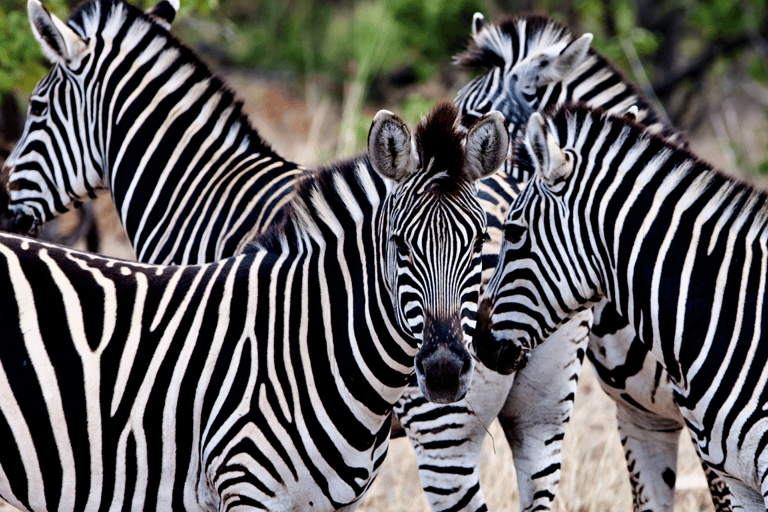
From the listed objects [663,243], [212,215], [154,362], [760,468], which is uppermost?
[212,215]

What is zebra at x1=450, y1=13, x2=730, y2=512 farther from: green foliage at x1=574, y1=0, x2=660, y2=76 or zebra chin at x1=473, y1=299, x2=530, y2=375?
green foliage at x1=574, y1=0, x2=660, y2=76

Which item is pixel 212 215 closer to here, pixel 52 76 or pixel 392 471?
pixel 52 76

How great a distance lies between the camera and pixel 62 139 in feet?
15.5

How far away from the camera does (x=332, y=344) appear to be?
10.3ft

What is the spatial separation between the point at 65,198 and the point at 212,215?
3.33 feet

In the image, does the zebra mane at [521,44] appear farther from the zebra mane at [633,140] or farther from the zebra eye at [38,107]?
the zebra eye at [38,107]

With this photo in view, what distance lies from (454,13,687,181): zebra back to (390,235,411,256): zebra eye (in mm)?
2241

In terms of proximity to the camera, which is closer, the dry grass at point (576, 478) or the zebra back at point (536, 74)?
the zebra back at point (536, 74)

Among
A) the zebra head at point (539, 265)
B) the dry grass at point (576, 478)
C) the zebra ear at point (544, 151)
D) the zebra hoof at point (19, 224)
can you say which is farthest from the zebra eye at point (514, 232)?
the zebra hoof at point (19, 224)

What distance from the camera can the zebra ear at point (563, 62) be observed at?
514cm

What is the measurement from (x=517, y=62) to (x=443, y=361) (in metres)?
3.25

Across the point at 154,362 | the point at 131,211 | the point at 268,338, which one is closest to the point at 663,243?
the point at 268,338

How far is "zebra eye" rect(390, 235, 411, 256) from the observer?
2914 mm

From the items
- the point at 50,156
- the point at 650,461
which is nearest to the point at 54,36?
the point at 50,156
